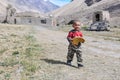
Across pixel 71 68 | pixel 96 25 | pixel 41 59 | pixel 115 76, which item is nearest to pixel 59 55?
pixel 41 59

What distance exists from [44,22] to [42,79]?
92.4 m

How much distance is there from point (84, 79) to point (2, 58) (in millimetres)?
5309

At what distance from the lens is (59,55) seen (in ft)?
58.8

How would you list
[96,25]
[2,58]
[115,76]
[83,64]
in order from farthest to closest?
[96,25], [2,58], [83,64], [115,76]

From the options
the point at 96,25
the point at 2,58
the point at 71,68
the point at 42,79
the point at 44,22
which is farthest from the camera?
the point at 44,22

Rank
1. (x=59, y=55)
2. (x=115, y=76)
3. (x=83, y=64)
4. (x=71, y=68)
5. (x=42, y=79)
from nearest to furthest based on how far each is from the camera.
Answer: (x=42, y=79) → (x=115, y=76) → (x=71, y=68) → (x=83, y=64) → (x=59, y=55)

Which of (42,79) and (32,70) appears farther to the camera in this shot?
(32,70)

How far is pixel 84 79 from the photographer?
39.9 ft

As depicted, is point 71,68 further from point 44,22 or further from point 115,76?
point 44,22

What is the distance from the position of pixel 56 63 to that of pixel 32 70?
2.10 metres

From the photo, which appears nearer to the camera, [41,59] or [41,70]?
[41,70]

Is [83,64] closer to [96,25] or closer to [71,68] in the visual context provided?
[71,68]


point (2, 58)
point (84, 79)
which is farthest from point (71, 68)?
point (2, 58)

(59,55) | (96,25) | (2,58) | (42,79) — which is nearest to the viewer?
(42,79)
